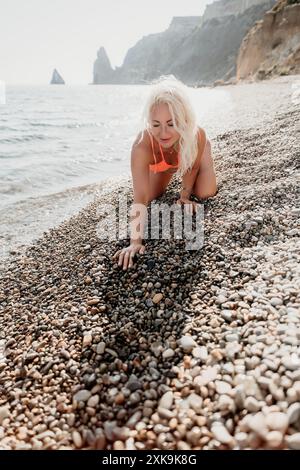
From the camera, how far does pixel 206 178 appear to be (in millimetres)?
4926

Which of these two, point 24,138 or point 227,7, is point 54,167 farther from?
point 227,7

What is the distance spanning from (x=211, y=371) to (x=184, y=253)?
166 centimetres

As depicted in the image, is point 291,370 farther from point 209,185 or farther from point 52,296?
point 209,185

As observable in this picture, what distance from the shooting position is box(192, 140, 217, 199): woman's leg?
4.79 metres

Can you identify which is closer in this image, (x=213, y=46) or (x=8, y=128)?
(x=8, y=128)

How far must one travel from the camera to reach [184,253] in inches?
149

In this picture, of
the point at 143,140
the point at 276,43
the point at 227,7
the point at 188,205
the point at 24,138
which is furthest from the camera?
the point at 227,7

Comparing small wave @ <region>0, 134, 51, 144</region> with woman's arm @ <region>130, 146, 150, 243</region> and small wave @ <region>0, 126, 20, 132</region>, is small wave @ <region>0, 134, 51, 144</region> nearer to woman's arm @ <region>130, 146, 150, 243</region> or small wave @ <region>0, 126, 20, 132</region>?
small wave @ <region>0, 126, 20, 132</region>

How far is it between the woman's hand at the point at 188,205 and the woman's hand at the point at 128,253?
1.10 meters

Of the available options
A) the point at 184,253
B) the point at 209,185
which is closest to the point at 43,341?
the point at 184,253

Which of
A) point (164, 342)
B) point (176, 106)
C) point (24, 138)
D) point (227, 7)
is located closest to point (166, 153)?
point (176, 106)

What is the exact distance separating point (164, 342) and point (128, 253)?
4.49 feet

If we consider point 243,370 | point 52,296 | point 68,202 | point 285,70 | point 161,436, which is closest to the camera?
point 161,436

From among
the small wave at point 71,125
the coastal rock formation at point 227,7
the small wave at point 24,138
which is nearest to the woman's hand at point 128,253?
the small wave at point 24,138
